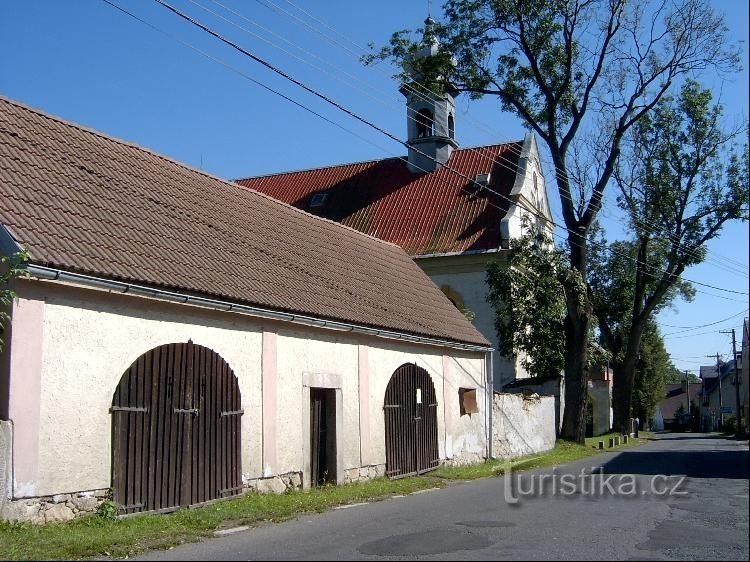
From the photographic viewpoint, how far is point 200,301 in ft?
40.0

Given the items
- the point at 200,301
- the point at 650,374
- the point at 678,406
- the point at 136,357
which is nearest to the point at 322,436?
the point at 200,301

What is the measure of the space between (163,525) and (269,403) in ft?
12.6

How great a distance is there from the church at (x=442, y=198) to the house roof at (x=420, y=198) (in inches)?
1.8

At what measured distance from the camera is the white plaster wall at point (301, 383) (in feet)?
46.3

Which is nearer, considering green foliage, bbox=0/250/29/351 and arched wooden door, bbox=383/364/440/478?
green foliage, bbox=0/250/29/351

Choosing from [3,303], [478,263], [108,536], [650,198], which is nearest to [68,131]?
[3,303]

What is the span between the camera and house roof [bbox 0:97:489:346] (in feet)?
36.8

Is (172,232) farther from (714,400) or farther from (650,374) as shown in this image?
(714,400)

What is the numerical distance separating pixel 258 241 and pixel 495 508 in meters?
7.67

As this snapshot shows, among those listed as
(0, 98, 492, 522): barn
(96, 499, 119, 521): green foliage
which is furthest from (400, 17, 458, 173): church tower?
(96, 499, 119, 521): green foliage

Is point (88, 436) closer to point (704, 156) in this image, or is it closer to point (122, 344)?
point (122, 344)

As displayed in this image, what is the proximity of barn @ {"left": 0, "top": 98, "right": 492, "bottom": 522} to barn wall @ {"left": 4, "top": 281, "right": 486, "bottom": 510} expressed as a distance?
0.02 metres

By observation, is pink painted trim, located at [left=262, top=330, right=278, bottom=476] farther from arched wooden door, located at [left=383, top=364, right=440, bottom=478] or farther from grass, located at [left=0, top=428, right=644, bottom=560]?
arched wooden door, located at [left=383, top=364, right=440, bottom=478]

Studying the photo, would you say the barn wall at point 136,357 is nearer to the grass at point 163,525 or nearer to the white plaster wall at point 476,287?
the grass at point 163,525
